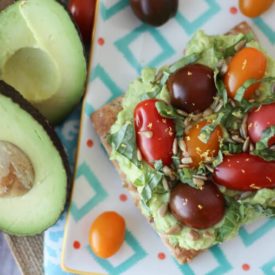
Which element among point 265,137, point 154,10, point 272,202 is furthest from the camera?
point 154,10

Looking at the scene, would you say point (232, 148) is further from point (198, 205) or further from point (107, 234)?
point (107, 234)

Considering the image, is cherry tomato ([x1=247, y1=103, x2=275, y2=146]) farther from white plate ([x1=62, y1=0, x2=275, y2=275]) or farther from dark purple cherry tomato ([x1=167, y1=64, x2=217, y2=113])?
A: white plate ([x1=62, y1=0, x2=275, y2=275])

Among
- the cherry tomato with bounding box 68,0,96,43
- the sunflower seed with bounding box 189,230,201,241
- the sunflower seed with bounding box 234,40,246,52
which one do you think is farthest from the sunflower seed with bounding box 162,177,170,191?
the cherry tomato with bounding box 68,0,96,43

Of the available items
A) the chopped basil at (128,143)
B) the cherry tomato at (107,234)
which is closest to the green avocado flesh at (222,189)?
the chopped basil at (128,143)

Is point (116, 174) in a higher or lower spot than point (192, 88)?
lower

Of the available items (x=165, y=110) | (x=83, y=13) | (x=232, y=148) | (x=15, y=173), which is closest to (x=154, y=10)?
(x=83, y=13)

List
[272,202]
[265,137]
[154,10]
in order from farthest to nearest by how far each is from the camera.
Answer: [154,10], [272,202], [265,137]

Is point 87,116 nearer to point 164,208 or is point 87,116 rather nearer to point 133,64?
point 133,64
